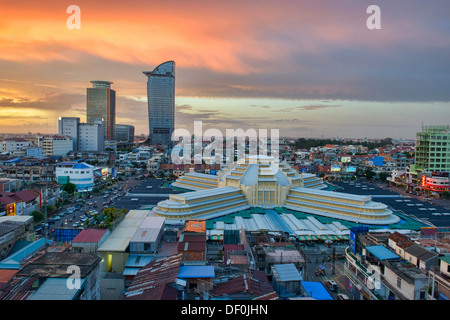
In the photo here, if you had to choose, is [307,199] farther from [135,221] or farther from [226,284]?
[226,284]

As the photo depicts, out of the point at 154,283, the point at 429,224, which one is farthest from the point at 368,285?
the point at 429,224

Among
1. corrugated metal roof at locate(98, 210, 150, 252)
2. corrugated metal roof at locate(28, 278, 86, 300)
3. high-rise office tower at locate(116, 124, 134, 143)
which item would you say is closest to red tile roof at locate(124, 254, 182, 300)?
corrugated metal roof at locate(28, 278, 86, 300)

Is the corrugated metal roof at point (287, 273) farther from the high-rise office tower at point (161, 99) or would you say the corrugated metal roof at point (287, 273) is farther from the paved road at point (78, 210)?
the high-rise office tower at point (161, 99)

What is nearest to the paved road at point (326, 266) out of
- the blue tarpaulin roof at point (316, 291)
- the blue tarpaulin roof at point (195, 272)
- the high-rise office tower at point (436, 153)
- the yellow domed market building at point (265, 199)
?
the blue tarpaulin roof at point (316, 291)

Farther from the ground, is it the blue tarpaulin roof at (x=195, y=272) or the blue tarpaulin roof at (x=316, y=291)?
the blue tarpaulin roof at (x=195, y=272)

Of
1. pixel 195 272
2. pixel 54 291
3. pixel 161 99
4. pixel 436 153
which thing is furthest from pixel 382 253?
pixel 161 99

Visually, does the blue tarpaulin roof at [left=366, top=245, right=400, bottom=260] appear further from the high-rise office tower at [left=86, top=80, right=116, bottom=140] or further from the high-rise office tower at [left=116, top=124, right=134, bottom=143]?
the high-rise office tower at [left=116, top=124, right=134, bottom=143]
